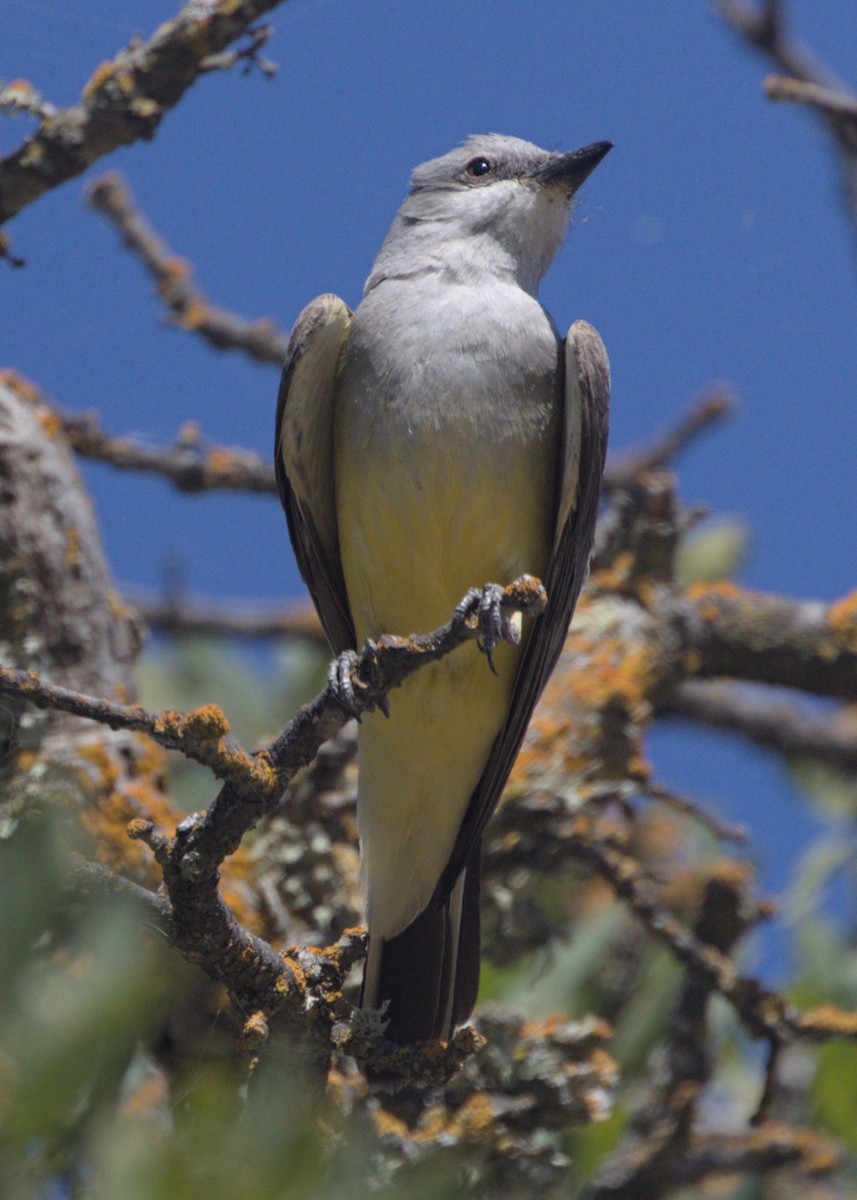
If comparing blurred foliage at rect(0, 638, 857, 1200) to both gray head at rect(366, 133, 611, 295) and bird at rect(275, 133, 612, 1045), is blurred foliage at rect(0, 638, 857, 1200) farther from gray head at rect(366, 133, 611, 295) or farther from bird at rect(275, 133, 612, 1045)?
gray head at rect(366, 133, 611, 295)

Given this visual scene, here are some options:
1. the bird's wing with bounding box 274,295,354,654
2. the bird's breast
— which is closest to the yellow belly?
the bird's breast

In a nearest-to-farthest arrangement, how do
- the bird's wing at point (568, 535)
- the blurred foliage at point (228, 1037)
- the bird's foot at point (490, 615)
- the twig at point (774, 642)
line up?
the blurred foliage at point (228, 1037) < the bird's foot at point (490, 615) < the bird's wing at point (568, 535) < the twig at point (774, 642)

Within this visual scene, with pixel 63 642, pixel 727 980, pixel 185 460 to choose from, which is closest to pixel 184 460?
pixel 185 460

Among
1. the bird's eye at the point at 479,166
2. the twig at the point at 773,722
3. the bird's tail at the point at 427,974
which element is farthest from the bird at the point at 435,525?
the twig at the point at 773,722

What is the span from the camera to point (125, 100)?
450 centimetres

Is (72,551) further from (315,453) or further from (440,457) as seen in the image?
(440,457)

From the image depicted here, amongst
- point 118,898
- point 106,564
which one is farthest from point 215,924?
point 106,564

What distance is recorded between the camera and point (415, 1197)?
90.7 inches

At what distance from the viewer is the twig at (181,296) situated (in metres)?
6.54

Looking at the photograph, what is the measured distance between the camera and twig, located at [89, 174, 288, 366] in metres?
6.54

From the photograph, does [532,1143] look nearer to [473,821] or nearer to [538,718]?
[473,821]

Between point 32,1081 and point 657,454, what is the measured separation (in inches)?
203

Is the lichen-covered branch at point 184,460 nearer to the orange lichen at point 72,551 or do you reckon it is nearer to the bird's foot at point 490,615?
the orange lichen at point 72,551

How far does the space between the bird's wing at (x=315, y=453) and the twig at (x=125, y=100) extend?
2.64 feet
